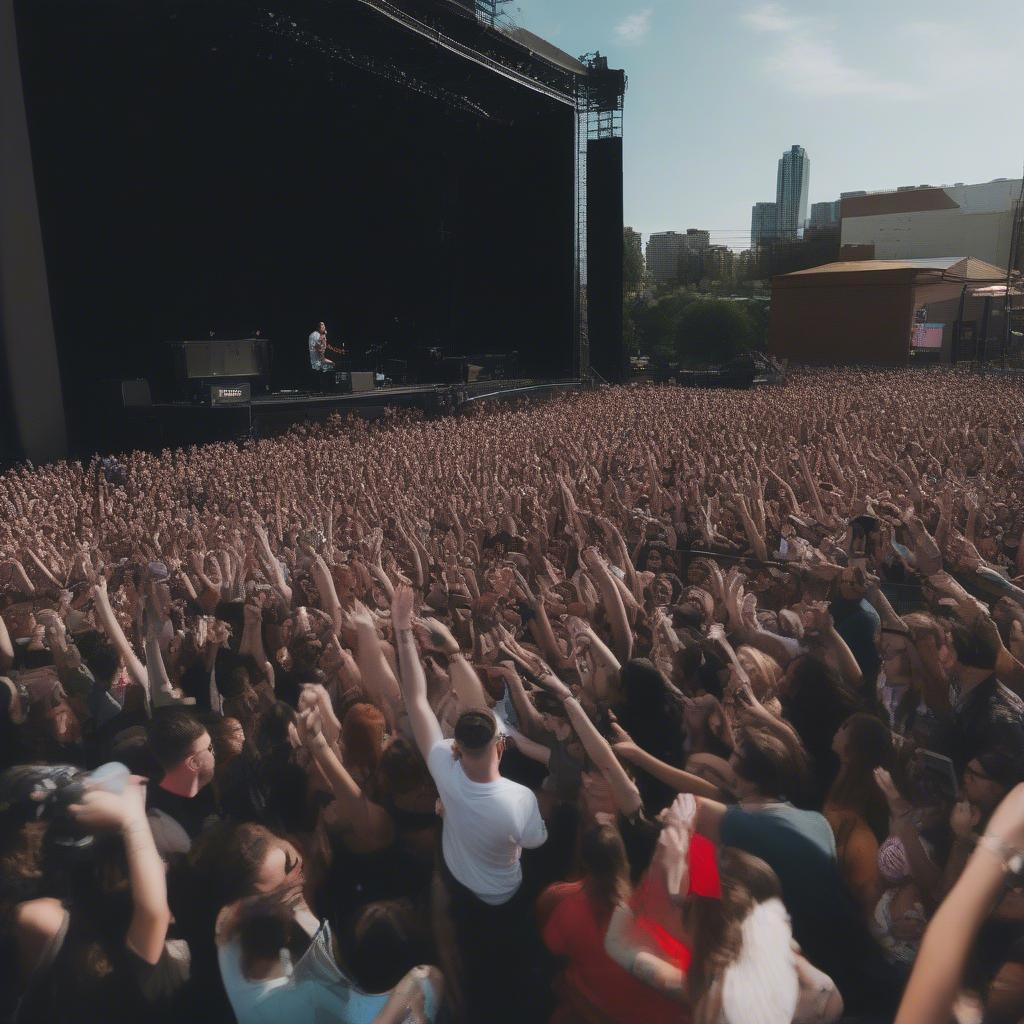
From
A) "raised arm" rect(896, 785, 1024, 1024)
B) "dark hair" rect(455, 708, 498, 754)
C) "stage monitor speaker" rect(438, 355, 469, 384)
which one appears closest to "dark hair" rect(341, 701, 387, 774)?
"dark hair" rect(455, 708, 498, 754)

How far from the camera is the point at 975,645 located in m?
2.83

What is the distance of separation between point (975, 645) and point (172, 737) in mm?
2430

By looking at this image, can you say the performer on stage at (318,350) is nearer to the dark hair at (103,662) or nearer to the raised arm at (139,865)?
the dark hair at (103,662)

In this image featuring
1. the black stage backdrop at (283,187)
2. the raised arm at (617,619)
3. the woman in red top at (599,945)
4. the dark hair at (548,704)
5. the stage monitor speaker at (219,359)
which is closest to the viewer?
the woman in red top at (599,945)

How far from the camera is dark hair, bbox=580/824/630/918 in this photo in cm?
205

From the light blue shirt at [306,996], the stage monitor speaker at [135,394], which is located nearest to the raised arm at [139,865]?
the light blue shirt at [306,996]

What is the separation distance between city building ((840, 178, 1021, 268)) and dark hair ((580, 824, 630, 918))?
4452 cm

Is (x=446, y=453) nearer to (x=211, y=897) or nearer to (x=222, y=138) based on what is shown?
(x=211, y=897)

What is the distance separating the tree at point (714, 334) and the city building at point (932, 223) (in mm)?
9818

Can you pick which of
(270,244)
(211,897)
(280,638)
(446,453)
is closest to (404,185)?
(270,244)

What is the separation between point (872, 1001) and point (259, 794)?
1.62 m

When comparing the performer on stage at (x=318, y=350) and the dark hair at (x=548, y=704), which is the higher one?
the performer on stage at (x=318, y=350)

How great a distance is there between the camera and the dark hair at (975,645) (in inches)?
110

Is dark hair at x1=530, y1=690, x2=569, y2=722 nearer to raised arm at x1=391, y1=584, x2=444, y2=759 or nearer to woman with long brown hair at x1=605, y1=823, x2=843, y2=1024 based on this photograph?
raised arm at x1=391, y1=584, x2=444, y2=759
